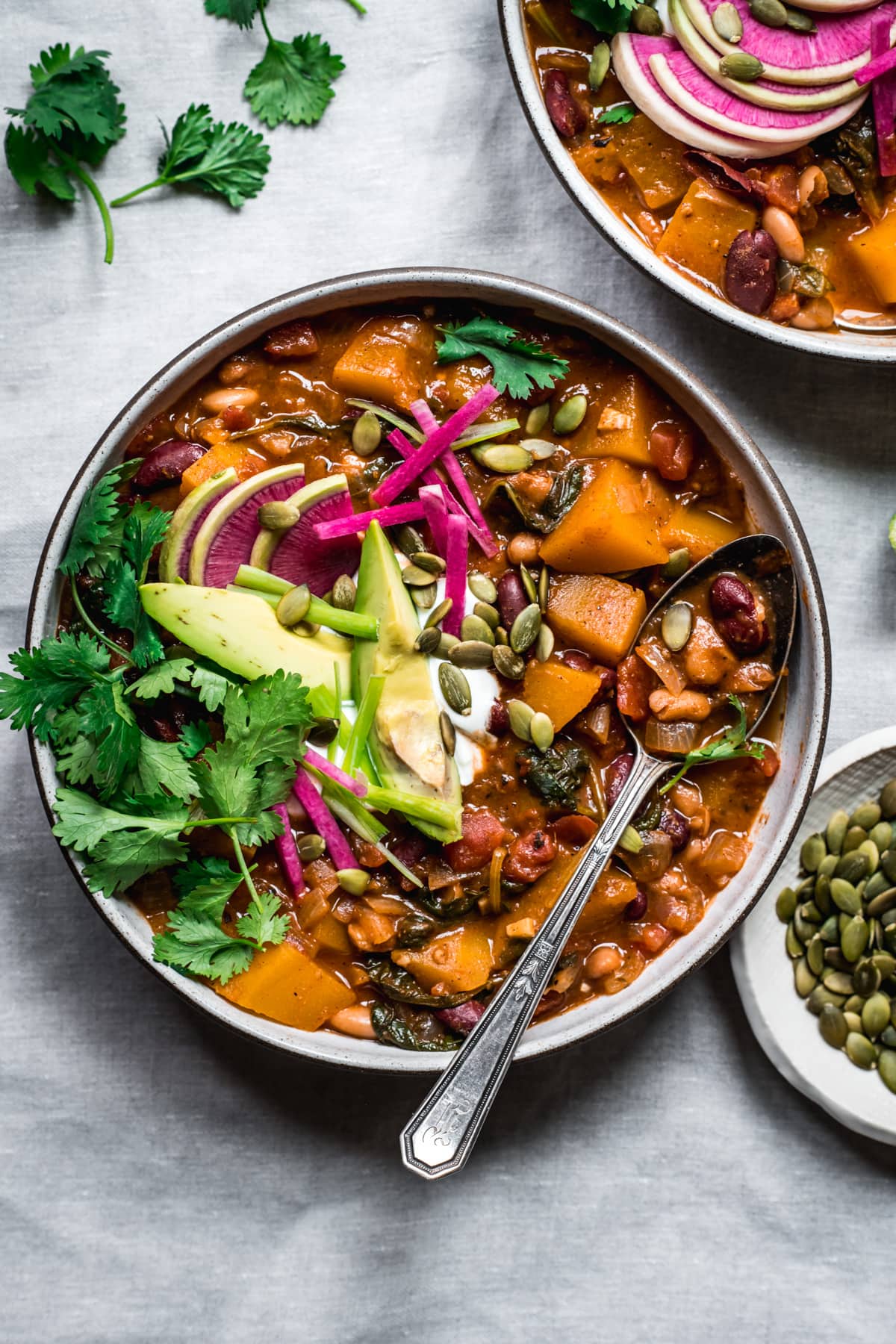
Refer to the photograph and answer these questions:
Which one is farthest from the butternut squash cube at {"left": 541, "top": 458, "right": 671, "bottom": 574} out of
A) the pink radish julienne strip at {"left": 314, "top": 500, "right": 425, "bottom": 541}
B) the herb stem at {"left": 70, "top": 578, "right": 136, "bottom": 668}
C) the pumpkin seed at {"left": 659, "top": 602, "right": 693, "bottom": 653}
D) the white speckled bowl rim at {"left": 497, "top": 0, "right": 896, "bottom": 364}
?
the herb stem at {"left": 70, "top": 578, "right": 136, "bottom": 668}

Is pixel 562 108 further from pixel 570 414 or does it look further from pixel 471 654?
pixel 471 654

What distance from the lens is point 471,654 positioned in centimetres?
279

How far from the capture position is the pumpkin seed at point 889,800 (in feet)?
10.3

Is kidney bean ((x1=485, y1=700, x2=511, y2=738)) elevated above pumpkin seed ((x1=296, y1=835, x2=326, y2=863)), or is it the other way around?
kidney bean ((x1=485, y1=700, x2=511, y2=738))

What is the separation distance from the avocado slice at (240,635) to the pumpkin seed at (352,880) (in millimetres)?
421

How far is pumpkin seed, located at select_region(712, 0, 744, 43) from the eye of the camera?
2.81 meters

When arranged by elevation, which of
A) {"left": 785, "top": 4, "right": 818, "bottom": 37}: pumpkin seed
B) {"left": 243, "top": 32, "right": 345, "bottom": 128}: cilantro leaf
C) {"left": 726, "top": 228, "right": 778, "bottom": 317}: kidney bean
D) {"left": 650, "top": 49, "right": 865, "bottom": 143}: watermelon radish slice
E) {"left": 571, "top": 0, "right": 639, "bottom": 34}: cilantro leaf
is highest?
{"left": 785, "top": 4, "right": 818, "bottom": 37}: pumpkin seed

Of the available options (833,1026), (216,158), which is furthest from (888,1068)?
(216,158)

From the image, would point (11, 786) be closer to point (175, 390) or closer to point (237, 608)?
point (237, 608)

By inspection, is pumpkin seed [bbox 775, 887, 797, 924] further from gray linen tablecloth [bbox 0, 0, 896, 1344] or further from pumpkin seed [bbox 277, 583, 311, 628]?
pumpkin seed [bbox 277, 583, 311, 628]

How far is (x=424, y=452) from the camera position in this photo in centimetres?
274

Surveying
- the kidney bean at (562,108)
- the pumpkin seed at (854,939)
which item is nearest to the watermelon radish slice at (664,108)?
the kidney bean at (562,108)

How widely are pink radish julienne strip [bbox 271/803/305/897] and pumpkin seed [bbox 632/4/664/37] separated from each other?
225 cm

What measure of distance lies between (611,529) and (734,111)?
117 centimetres
